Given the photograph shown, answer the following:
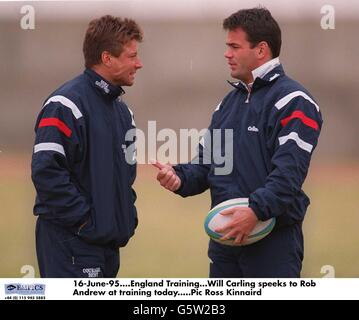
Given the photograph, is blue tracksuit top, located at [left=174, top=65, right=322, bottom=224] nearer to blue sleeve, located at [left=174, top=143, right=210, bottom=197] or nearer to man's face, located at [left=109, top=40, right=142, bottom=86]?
blue sleeve, located at [left=174, top=143, right=210, bottom=197]

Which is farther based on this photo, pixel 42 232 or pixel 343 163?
pixel 343 163

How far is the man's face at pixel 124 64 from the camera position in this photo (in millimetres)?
3582

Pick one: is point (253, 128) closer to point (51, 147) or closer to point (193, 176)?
point (193, 176)

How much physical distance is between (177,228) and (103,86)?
7.64 ft

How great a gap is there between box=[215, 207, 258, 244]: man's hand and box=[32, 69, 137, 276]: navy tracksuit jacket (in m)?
0.48

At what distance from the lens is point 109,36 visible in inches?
140

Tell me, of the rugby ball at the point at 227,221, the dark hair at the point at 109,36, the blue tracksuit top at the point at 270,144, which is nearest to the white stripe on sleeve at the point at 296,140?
the blue tracksuit top at the point at 270,144

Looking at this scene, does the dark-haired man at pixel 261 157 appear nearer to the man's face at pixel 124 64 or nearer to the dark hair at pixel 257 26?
the dark hair at pixel 257 26

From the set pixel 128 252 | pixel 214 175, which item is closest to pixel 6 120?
pixel 128 252

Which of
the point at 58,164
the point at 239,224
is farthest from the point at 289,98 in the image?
the point at 58,164

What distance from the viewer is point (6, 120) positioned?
184 inches

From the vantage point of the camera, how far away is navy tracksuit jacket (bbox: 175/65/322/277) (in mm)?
3297

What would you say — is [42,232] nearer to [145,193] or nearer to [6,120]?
[6,120]
